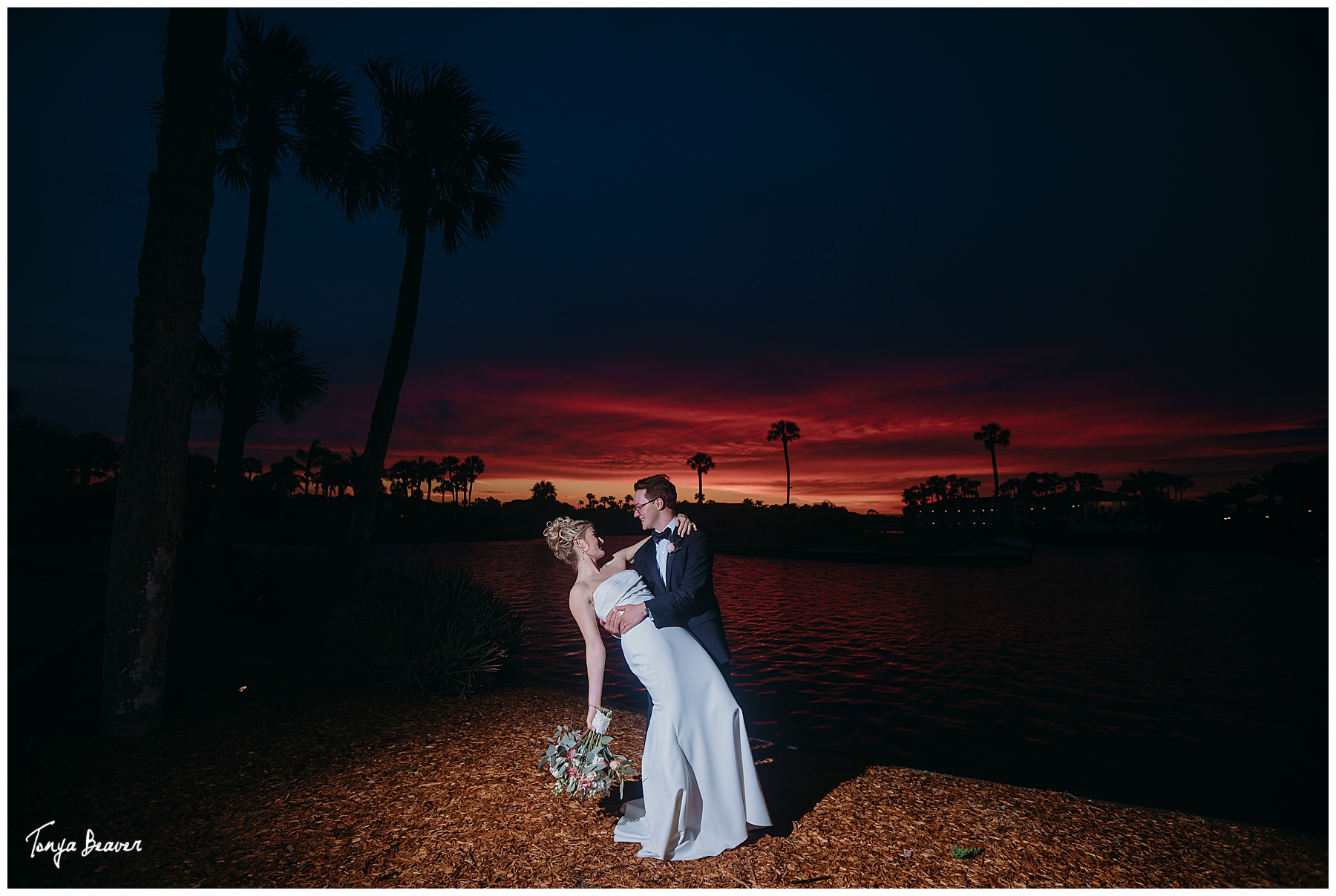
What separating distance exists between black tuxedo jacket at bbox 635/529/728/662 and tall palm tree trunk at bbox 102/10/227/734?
4629mm

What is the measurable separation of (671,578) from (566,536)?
0.84m

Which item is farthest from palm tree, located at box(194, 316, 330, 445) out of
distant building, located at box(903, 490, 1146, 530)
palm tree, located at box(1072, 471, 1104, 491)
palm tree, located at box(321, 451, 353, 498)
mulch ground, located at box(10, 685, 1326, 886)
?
palm tree, located at box(1072, 471, 1104, 491)

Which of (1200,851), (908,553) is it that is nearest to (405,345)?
(1200,851)

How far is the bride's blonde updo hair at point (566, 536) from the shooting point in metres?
4.36

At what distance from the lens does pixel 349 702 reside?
6383mm

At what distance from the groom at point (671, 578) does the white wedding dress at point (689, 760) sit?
15 centimetres

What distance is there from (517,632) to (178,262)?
17.7 feet

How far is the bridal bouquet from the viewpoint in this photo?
14.1 feet

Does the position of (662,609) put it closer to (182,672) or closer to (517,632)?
(517,632)

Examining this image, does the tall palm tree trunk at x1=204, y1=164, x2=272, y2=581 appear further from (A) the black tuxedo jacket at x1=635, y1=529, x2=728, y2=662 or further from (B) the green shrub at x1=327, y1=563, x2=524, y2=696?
(A) the black tuxedo jacket at x1=635, y1=529, x2=728, y2=662

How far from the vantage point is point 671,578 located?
406 centimetres

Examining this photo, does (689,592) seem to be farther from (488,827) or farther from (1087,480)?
(1087,480)

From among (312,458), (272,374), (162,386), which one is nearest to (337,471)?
(312,458)

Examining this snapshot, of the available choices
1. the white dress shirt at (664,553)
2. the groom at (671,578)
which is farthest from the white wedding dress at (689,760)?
the white dress shirt at (664,553)
